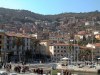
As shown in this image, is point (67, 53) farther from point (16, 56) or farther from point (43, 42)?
point (16, 56)

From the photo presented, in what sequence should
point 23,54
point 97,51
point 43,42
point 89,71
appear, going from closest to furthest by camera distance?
point 89,71 < point 23,54 < point 43,42 < point 97,51

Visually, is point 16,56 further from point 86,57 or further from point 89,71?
point 89,71

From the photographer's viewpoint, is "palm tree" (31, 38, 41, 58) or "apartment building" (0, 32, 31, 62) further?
"palm tree" (31, 38, 41, 58)

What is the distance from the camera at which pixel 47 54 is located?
11606 cm

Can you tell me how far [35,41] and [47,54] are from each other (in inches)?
294

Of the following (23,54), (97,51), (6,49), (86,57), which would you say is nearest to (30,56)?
(23,54)

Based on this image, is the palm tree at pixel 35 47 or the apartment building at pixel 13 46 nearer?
the apartment building at pixel 13 46

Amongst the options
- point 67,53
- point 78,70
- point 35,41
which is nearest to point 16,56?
point 35,41

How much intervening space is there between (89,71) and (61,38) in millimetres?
85579

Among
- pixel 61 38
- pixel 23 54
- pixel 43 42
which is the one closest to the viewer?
pixel 23 54

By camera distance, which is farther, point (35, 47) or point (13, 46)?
point (35, 47)

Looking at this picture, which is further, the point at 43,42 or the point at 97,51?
the point at 97,51

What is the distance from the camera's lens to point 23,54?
102125 mm

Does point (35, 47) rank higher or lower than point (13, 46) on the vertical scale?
lower
